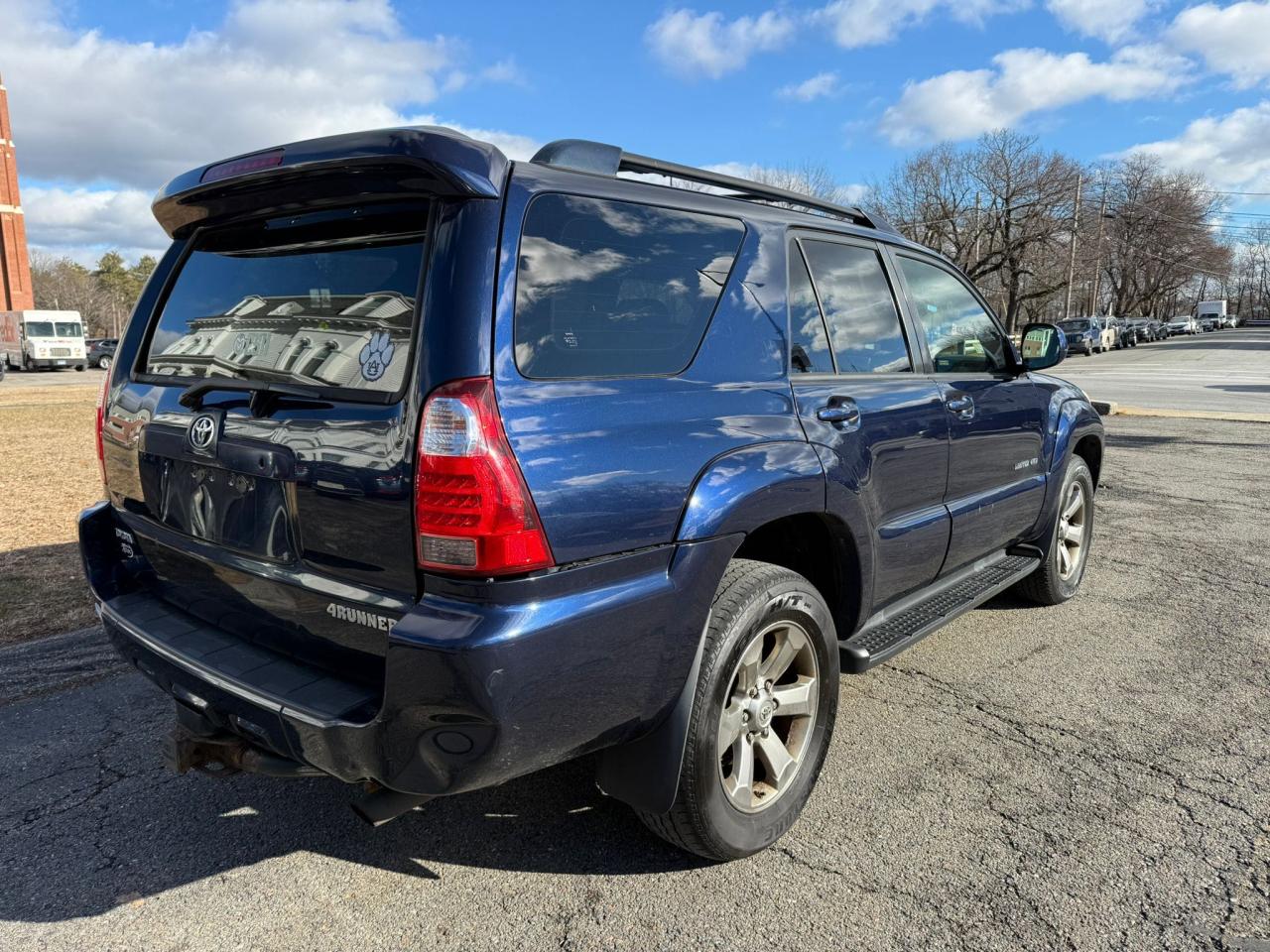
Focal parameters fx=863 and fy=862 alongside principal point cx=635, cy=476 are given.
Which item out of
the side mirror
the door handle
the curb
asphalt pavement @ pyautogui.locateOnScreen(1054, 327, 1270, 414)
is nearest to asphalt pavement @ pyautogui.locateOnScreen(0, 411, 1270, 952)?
the door handle

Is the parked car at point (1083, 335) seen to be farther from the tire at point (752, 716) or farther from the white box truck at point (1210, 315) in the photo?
the tire at point (752, 716)

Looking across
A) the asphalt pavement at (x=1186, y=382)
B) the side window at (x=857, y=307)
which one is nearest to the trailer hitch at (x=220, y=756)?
the side window at (x=857, y=307)

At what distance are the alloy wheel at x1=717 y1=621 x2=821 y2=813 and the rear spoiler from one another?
1490mm

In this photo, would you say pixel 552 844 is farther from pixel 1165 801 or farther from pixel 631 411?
pixel 1165 801

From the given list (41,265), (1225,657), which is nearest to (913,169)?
(1225,657)

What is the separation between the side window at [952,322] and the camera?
376 centimetres

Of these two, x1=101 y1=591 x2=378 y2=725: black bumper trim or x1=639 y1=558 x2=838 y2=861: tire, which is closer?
x1=101 y1=591 x2=378 y2=725: black bumper trim

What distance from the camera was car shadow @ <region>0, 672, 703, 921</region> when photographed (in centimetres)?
255

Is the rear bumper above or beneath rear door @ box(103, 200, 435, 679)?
beneath

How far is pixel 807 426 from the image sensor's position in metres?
2.75

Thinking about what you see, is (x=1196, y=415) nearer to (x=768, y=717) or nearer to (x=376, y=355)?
(x=768, y=717)

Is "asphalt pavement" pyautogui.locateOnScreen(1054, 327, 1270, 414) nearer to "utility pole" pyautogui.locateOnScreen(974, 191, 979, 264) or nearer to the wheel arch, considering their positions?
"utility pole" pyautogui.locateOnScreen(974, 191, 979, 264)

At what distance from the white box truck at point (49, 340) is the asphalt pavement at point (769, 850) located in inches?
1612

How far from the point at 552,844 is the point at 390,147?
2.06 m
